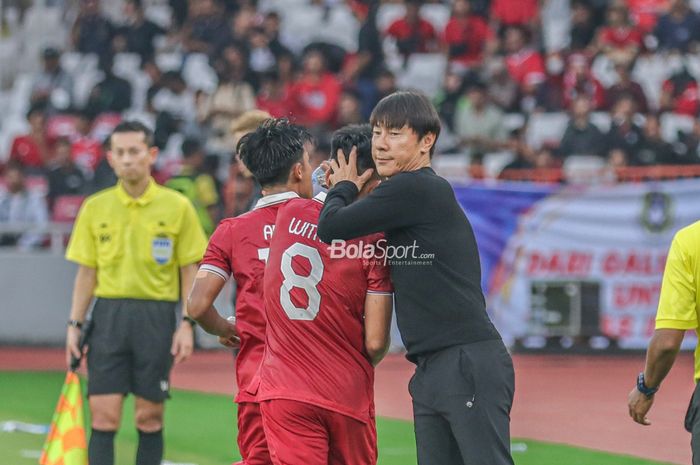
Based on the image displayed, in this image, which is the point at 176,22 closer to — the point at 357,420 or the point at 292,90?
the point at 292,90

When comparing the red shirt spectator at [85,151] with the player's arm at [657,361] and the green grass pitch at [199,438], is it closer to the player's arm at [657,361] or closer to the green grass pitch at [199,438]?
the green grass pitch at [199,438]

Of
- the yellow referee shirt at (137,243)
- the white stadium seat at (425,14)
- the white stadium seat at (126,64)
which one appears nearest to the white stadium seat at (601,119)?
the white stadium seat at (425,14)

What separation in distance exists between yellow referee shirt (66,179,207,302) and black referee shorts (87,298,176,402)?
0.30 ft

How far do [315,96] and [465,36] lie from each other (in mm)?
3108

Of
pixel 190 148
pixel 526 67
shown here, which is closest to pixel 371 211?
pixel 190 148

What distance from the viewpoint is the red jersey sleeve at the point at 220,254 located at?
6.21m

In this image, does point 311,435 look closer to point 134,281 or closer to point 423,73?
point 134,281

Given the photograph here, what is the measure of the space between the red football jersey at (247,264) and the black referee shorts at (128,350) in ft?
6.92

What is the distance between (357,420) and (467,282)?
71 cm

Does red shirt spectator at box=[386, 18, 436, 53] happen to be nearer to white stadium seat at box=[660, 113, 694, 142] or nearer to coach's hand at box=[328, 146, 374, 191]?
white stadium seat at box=[660, 113, 694, 142]

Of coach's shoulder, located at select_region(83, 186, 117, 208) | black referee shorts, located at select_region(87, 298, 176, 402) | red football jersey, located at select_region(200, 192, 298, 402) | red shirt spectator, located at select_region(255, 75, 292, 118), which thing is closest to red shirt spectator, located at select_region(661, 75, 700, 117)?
red shirt spectator, located at select_region(255, 75, 292, 118)

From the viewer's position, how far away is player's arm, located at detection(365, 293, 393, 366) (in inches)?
214

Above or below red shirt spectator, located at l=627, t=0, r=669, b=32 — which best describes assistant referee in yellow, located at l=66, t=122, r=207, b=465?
below

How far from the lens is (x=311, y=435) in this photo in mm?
5434
